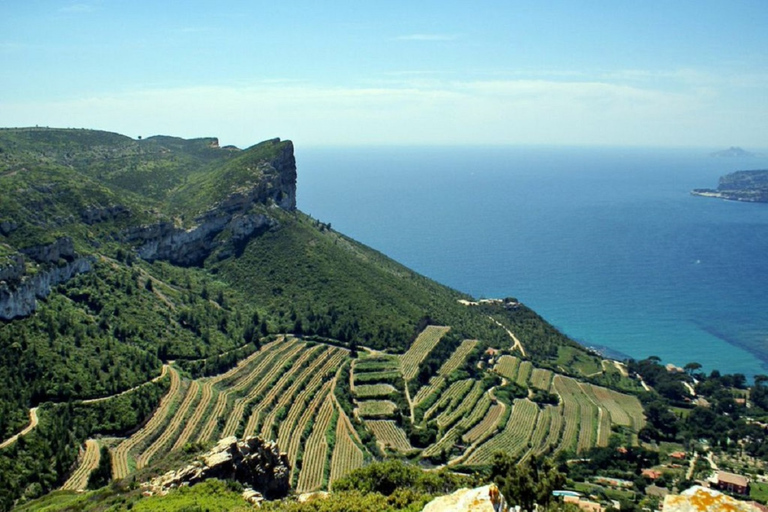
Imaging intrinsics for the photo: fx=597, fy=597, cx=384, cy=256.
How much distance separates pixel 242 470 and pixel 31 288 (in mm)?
32485

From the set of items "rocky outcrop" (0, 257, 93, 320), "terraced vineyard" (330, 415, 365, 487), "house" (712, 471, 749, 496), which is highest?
"rocky outcrop" (0, 257, 93, 320)

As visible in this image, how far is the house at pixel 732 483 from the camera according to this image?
173ft

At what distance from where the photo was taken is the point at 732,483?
5322 centimetres

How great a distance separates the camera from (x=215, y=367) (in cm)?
6022

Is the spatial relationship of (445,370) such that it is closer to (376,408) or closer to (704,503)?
(376,408)

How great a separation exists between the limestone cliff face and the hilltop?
0.30m

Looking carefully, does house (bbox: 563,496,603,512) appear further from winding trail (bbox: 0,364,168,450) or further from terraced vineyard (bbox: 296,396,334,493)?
winding trail (bbox: 0,364,168,450)

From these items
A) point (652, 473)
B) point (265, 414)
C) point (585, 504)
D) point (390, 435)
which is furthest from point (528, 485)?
point (652, 473)

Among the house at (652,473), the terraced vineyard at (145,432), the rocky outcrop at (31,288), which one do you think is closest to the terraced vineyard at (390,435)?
the terraced vineyard at (145,432)

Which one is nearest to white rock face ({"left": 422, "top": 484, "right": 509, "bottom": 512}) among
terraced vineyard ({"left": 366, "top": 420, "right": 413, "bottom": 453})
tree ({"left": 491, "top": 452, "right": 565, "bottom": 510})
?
tree ({"left": 491, "top": 452, "right": 565, "bottom": 510})

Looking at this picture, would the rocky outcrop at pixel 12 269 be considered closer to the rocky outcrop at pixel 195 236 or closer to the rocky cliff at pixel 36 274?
the rocky cliff at pixel 36 274

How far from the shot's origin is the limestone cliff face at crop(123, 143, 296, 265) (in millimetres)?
82875

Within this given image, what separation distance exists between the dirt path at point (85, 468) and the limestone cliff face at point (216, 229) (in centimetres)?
4118

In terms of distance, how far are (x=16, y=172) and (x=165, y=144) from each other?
6296 cm
